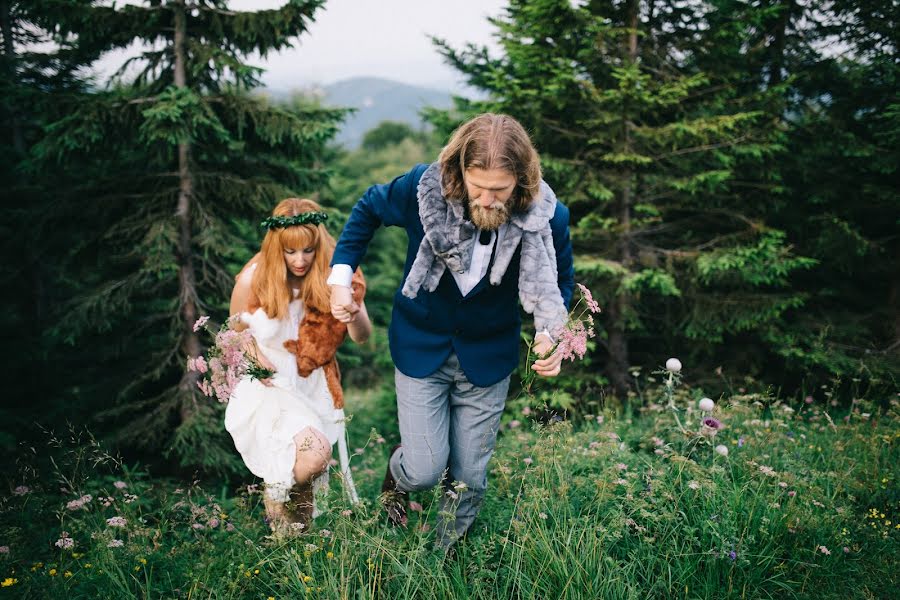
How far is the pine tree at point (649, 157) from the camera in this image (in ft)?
22.4

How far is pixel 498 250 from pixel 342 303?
838 mm

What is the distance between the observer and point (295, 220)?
10.7 feet

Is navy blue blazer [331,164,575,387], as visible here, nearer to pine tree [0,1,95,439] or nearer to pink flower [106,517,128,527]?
pink flower [106,517,128,527]

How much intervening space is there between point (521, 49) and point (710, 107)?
8.92 feet

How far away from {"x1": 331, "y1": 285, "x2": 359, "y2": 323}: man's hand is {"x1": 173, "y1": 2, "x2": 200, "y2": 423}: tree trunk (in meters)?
4.57

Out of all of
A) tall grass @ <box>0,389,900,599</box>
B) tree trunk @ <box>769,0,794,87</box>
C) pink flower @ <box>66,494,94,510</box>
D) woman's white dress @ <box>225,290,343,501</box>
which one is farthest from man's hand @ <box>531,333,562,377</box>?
tree trunk @ <box>769,0,794,87</box>

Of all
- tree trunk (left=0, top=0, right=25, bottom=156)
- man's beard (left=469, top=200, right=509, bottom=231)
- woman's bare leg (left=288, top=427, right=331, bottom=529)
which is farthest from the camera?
tree trunk (left=0, top=0, right=25, bottom=156)

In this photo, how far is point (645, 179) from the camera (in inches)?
288

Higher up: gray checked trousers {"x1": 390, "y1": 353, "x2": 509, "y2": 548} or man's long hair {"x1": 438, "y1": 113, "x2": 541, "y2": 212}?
man's long hair {"x1": 438, "y1": 113, "x2": 541, "y2": 212}

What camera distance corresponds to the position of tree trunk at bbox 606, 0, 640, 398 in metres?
7.17

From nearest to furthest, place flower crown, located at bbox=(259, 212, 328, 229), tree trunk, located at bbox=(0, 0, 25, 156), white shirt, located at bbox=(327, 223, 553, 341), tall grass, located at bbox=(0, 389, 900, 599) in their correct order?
tall grass, located at bbox=(0, 389, 900, 599), white shirt, located at bbox=(327, 223, 553, 341), flower crown, located at bbox=(259, 212, 328, 229), tree trunk, located at bbox=(0, 0, 25, 156)

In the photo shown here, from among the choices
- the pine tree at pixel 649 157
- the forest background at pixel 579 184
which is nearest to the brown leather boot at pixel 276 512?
the forest background at pixel 579 184

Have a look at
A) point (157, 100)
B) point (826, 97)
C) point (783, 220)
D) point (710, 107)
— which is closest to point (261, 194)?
point (157, 100)

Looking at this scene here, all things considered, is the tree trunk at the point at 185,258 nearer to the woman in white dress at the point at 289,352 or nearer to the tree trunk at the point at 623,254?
the woman in white dress at the point at 289,352
